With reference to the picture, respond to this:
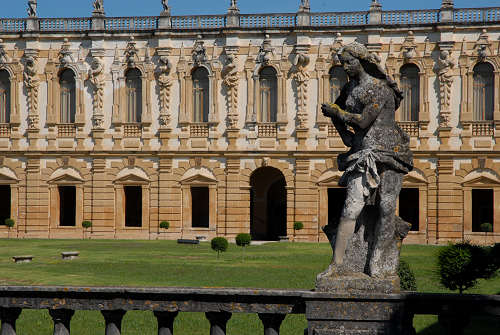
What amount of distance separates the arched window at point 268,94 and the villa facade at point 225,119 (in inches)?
2.4

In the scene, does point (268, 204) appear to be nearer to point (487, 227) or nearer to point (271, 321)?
point (487, 227)

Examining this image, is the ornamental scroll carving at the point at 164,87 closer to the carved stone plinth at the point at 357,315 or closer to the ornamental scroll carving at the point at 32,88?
the ornamental scroll carving at the point at 32,88

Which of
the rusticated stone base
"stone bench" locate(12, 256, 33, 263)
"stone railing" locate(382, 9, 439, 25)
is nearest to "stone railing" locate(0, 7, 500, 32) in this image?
"stone railing" locate(382, 9, 439, 25)

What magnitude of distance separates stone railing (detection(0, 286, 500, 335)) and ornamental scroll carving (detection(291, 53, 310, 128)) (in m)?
33.9

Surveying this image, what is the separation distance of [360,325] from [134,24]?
3759 centimetres

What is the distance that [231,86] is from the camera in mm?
41938

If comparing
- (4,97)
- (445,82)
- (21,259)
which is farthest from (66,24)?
(445,82)

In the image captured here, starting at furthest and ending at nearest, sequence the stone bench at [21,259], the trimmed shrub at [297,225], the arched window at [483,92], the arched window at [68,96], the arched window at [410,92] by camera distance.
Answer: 1. the arched window at [68,96]
2. the arched window at [410,92]
3. the trimmed shrub at [297,225]
4. the arched window at [483,92]
5. the stone bench at [21,259]

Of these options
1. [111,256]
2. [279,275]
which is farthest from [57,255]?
[279,275]

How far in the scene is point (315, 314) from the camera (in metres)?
7.48

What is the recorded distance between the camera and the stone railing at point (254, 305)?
7.39 m

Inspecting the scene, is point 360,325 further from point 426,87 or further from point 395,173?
point 426,87

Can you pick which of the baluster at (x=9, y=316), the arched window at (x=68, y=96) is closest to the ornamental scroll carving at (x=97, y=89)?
the arched window at (x=68, y=96)

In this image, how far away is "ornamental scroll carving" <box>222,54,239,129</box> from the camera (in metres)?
41.8
